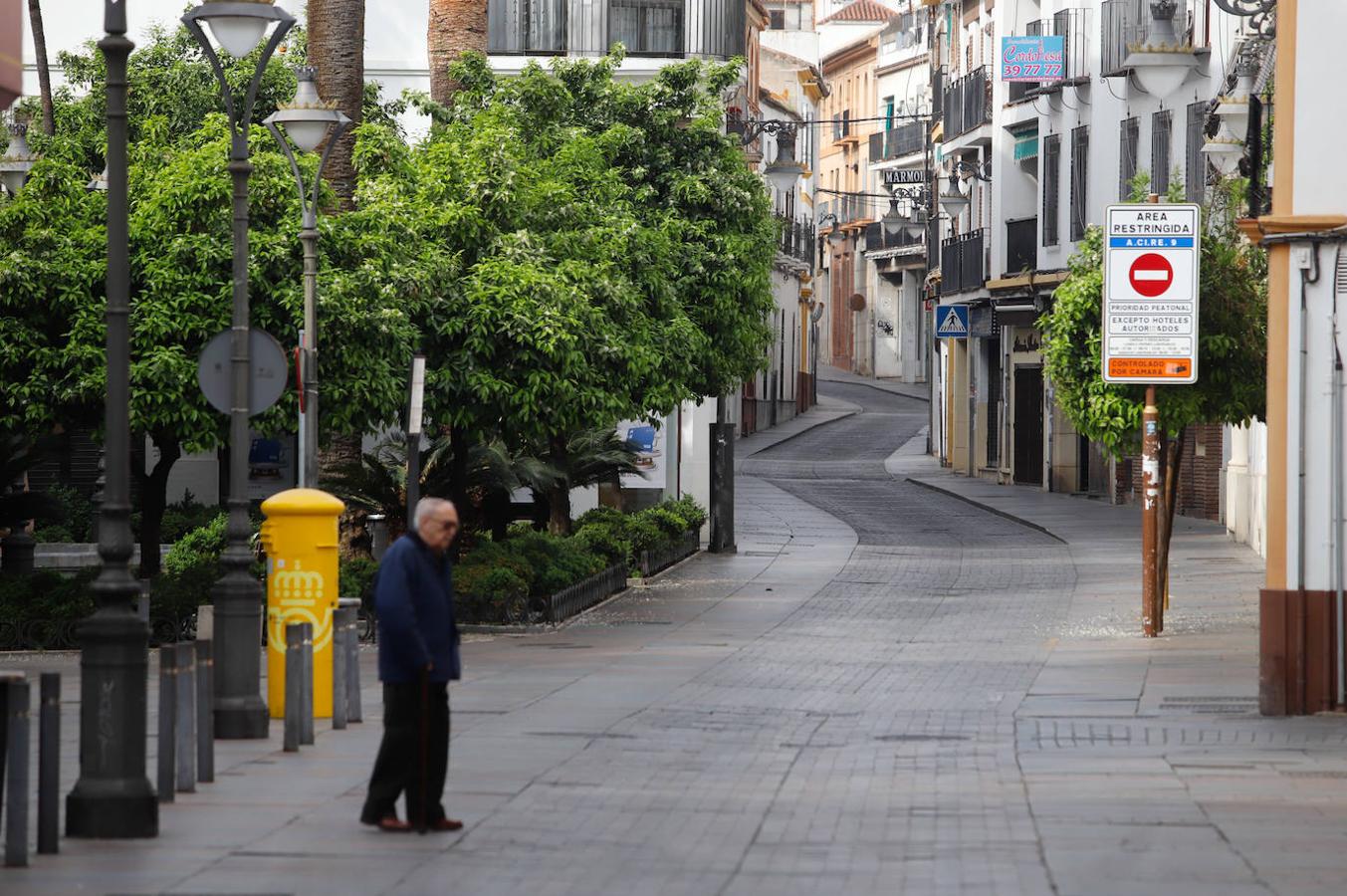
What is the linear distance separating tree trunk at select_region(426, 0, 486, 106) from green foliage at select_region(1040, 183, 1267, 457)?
10630 millimetres

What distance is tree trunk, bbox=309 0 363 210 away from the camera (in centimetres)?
2475

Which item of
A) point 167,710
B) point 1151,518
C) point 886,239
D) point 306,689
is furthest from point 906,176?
point 167,710

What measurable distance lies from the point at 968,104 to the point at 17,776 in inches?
1817

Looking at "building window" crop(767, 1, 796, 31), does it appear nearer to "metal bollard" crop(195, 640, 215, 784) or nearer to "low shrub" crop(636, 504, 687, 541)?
"low shrub" crop(636, 504, 687, 541)


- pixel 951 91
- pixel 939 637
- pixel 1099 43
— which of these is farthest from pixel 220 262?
pixel 951 91

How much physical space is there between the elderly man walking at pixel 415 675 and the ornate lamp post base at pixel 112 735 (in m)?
1.04

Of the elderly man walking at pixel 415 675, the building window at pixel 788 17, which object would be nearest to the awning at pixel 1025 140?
the elderly man walking at pixel 415 675

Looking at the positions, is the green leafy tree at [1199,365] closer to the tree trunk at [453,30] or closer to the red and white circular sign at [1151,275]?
the red and white circular sign at [1151,275]

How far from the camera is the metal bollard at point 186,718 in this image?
36.3 feet

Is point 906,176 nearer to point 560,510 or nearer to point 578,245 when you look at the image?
point 560,510

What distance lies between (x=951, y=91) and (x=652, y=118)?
2358 cm

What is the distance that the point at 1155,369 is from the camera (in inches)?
809

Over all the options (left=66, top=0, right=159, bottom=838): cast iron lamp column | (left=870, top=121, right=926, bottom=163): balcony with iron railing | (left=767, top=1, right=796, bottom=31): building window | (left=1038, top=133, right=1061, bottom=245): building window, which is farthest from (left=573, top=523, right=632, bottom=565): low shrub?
(left=767, top=1, right=796, bottom=31): building window

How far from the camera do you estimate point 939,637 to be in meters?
21.8
